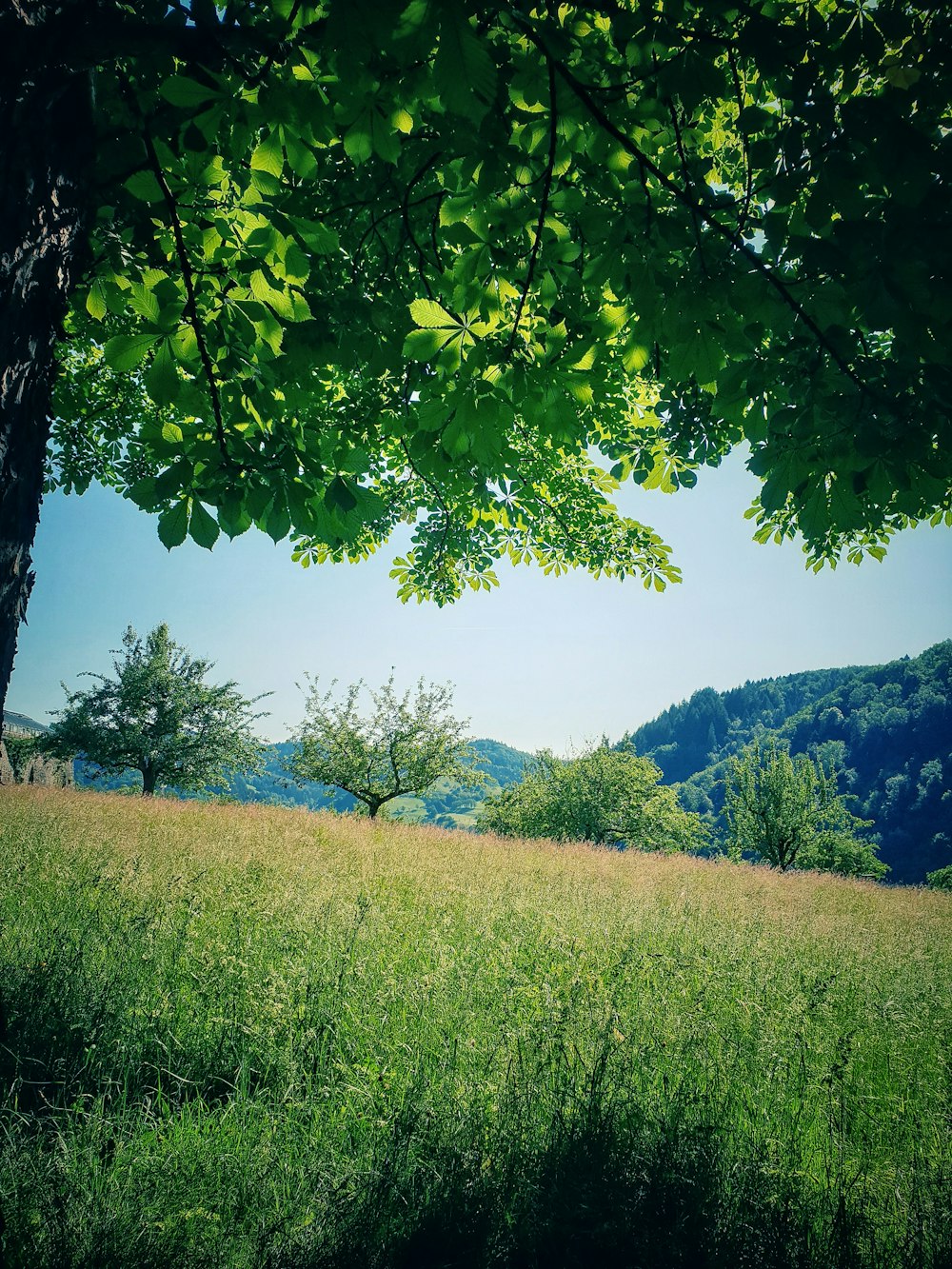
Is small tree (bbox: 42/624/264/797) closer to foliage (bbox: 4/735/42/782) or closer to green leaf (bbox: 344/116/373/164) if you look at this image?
foliage (bbox: 4/735/42/782)

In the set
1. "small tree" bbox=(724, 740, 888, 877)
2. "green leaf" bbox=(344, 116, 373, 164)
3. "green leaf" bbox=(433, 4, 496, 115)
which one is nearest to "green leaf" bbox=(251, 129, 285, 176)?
"green leaf" bbox=(344, 116, 373, 164)

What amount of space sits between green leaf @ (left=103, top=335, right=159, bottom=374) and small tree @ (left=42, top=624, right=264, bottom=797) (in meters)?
32.8

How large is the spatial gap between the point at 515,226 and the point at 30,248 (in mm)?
1665

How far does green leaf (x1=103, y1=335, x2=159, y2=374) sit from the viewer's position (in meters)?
1.64

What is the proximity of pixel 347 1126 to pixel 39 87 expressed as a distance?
3959 mm

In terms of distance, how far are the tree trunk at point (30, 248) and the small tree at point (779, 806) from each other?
24843 mm

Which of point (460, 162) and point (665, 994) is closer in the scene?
point (460, 162)

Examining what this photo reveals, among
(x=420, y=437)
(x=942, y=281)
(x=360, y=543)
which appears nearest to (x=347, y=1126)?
(x=420, y=437)

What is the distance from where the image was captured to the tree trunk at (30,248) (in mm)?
1512

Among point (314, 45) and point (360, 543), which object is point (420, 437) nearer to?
point (314, 45)

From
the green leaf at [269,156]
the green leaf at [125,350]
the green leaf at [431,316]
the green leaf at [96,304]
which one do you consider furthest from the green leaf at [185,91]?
the green leaf at [96,304]

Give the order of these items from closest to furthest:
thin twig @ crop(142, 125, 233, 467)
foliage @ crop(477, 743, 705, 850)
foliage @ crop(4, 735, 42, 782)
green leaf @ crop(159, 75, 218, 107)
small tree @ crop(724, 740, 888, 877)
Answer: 1. green leaf @ crop(159, 75, 218, 107)
2. thin twig @ crop(142, 125, 233, 467)
3. small tree @ crop(724, 740, 888, 877)
4. foliage @ crop(477, 743, 705, 850)
5. foliage @ crop(4, 735, 42, 782)

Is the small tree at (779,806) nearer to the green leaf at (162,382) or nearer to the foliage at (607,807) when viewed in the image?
the foliage at (607,807)

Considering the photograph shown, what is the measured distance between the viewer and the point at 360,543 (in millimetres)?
6594
